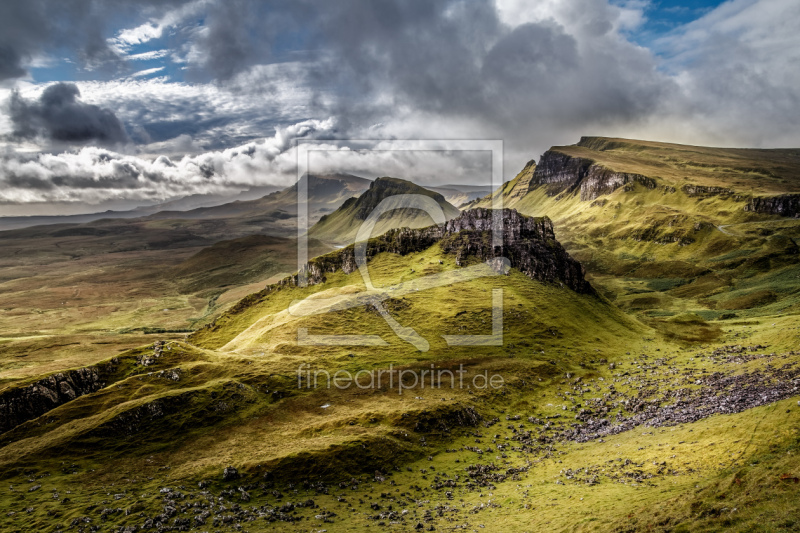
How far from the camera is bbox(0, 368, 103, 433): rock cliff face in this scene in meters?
71.6

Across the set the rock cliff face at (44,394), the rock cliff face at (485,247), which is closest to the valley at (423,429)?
the rock cliff face at (44,394)

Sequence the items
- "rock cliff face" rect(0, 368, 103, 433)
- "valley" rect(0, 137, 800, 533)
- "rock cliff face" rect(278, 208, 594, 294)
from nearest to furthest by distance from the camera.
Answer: "valley" rect(0, 137, 800, 533)
"rock cliff face" rect(0, 368, 103, 433)
"rock cliff face" rect(278, 208, 594, 294)

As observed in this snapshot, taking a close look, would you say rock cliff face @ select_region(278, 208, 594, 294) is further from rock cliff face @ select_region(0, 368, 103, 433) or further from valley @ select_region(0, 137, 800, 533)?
rock cliff face @ select_region(0, 368, 103, 433)

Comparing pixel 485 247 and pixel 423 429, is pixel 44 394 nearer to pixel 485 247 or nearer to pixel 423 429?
pixel 423 429

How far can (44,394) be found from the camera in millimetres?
76250

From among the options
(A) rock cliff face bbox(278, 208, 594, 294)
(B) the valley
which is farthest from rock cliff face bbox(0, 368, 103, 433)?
(A) rock cliff face bbox(278, 208, 594, 294)

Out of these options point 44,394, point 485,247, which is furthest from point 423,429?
point 485,247

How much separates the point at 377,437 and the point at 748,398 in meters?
56.7

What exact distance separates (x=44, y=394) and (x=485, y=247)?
460ft

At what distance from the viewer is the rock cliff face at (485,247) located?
16088 cm

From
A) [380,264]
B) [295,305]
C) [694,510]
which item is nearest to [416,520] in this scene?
[694,510]

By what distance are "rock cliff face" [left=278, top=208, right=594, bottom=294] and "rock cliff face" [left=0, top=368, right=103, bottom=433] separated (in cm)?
9944

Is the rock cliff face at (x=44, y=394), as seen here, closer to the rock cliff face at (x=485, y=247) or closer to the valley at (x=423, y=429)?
the valley at (x=423, y=429)

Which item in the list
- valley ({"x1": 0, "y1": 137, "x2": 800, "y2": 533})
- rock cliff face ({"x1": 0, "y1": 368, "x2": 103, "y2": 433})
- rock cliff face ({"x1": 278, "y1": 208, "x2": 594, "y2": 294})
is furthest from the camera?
rock cliff face ({"x1": 278, "y1": 208, "x2": 594, "y2": 294})
